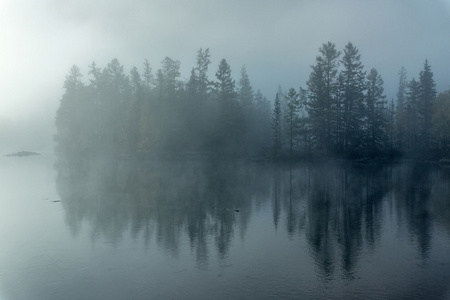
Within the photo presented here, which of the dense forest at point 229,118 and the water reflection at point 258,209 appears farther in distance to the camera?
the dense forest at point 229,118

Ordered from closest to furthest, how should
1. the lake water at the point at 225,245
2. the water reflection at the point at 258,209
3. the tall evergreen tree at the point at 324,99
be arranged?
1. the lake water at the point at 225,245
2. the water reflection at the point at 258,209
3. the tall evergreen tree at the point at 324,99

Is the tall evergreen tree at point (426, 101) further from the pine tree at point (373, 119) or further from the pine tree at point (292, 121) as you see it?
the pine tree at point (292, 121)

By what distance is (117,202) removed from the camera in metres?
24.0

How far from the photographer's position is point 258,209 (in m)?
22.0

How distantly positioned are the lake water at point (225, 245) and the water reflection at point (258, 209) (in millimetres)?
62

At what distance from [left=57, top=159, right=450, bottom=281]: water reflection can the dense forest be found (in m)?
35.8

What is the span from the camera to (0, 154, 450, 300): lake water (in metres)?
10.7

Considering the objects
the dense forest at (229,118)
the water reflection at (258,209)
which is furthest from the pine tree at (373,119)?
the water reflection at (258,209)

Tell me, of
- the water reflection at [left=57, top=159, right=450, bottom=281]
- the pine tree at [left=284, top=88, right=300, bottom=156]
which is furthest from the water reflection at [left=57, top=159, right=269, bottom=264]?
the pine tree at [left=284, top=88, right=300, bottom=156]

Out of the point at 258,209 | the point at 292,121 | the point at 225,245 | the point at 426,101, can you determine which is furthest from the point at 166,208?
the point at 426,101

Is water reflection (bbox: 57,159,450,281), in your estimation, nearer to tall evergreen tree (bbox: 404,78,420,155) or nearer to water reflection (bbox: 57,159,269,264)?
water reflection (bbox: 57,159,269,264)

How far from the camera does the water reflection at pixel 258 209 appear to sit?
1482cm

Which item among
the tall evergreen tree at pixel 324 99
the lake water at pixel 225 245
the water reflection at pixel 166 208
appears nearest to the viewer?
the lake water at pixel 225 245

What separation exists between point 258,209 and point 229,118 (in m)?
55.3
